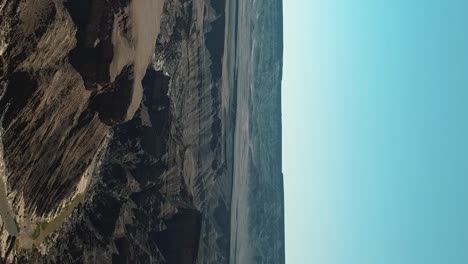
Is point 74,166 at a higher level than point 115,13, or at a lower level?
lower

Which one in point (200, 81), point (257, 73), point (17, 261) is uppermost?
point (257, 73)

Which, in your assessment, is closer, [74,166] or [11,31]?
[11,31]

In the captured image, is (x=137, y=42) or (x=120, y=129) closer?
(x=120, y=129)

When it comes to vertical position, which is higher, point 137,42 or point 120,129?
point 137,42

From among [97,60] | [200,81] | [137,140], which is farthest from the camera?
[200,81]

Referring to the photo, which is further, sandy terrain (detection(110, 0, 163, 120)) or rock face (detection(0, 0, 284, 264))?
sandy terrain (detection(110, 0, 163, 120))

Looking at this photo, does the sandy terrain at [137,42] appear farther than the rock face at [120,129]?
Yes

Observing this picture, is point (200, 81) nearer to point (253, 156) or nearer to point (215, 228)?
point (215, 228)

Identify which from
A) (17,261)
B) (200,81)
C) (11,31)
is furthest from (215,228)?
(11,31)
